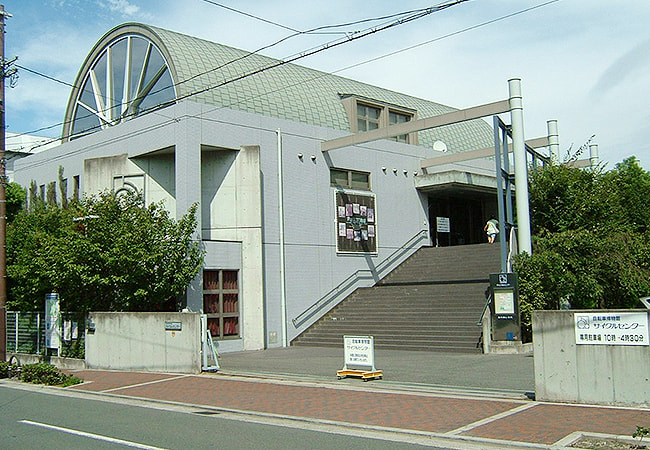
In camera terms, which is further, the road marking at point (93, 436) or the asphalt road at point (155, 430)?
the asphalt road at point (155, 430)

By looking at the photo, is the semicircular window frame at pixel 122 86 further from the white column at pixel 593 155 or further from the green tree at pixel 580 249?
the white column at pixel 593 155

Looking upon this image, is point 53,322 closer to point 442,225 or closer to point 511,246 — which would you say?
point 511,246

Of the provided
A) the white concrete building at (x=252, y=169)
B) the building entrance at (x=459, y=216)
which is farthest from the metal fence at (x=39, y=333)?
the building entrance at (x=459, y=216)

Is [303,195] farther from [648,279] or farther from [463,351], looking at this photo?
[648,279]

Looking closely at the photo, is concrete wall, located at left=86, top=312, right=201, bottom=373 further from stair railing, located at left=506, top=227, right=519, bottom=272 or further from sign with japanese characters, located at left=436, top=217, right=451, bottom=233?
sign with japanese characters, located at left=436, top=217, right=451, bottom=233

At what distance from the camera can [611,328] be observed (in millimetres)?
10195

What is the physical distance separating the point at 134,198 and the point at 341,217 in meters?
8.61

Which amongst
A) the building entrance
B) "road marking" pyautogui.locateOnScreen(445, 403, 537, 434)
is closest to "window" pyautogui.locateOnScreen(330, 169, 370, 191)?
the building entrance

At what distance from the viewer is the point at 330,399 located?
1173 centimetres

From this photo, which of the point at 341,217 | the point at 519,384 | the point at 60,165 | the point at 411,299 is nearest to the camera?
the point at 519,384

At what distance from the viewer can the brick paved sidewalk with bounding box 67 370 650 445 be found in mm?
8719

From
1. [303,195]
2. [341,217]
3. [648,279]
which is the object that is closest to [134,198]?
[303,195]

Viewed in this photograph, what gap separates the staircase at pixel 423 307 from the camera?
20141 millimetres

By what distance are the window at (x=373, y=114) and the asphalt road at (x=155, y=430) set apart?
19.3 metres
